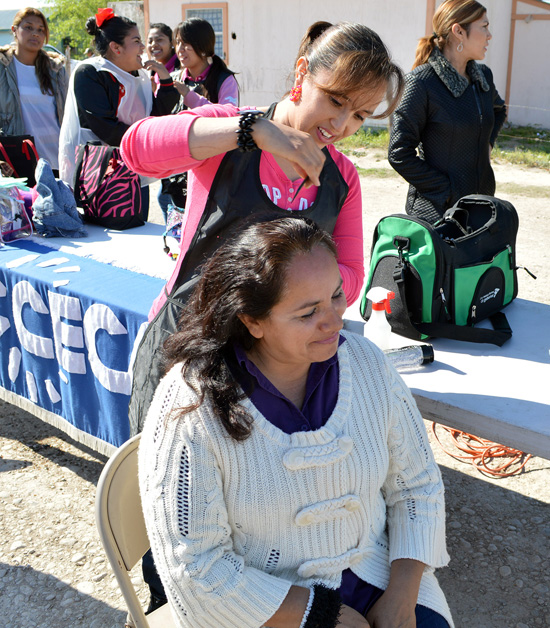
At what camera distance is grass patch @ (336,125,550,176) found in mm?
10758

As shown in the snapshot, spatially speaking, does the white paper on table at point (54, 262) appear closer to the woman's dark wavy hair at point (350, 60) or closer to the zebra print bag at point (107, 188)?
the zebra print bag at point (107, 188)

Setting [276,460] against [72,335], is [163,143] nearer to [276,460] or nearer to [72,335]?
[276,460]

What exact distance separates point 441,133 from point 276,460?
2.22m

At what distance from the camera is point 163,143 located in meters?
1.60

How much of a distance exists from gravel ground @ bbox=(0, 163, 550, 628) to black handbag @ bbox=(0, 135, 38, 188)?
4.89 feet

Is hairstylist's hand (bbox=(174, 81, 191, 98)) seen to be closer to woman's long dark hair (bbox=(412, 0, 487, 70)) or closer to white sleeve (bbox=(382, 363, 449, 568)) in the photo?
woman's long dark hair (bbox=(412, 0, 487, 70))

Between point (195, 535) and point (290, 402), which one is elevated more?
point (290, 402)

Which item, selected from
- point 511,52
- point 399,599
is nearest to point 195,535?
point 399,599

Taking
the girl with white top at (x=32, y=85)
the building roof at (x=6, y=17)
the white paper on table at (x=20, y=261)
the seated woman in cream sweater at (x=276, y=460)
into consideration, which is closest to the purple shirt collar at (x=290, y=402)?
the seated woman in cream sweater at (x=276, y=460)

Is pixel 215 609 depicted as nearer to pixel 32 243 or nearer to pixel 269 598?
pixel 269 598

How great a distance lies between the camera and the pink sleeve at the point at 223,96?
4.22m

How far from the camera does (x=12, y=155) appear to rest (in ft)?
13.1

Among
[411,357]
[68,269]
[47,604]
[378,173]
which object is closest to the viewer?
[411,357]

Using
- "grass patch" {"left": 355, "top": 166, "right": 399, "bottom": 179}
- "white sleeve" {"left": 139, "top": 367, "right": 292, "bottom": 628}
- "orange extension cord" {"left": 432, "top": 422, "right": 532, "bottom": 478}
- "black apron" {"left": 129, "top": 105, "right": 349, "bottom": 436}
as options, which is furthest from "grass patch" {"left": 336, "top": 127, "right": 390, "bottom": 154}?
"white sleeve" {"left": 139, "top": 367, "right": 292, "bottom": 628}
